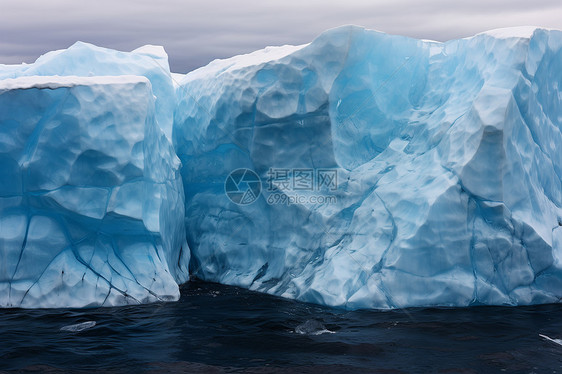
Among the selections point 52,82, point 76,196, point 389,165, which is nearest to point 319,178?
point 389,165

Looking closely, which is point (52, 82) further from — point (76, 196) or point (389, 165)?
point (389, 165)

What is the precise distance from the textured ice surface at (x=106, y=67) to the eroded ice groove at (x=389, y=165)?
0.41 metres

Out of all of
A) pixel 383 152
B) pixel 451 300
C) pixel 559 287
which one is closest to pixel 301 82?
pixel 383 152

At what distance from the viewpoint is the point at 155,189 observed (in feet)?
28.4

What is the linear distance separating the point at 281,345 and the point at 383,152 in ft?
11.2

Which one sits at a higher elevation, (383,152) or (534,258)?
(383,152)

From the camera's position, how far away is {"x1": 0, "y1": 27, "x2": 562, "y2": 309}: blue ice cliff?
7699 mm

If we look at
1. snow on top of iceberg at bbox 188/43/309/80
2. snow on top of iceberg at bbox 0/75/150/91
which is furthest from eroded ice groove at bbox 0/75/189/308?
snow on top of iceberg at bbox 188/43/309/80

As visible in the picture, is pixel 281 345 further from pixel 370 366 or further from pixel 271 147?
pixel 271 147

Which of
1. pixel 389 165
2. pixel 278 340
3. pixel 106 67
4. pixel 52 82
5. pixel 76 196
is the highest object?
pixel 106 67

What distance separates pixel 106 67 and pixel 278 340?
527 cm

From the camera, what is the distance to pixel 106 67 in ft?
32.5

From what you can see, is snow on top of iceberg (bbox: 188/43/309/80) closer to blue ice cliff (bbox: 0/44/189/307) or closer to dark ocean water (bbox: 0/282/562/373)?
blue ice cliff (bbox: 0/44/189/307)

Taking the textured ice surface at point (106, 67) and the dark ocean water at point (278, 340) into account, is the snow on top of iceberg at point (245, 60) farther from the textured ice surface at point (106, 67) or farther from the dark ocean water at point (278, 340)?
the dark ocean water at point (278, 340)
